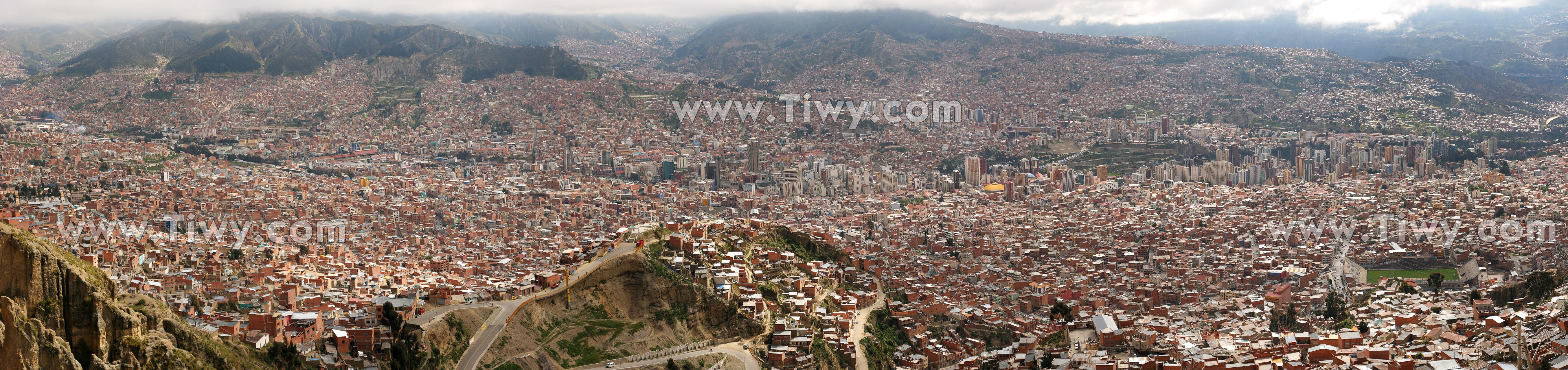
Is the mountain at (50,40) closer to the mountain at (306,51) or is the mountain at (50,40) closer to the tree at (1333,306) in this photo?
the mountain at (306,51)

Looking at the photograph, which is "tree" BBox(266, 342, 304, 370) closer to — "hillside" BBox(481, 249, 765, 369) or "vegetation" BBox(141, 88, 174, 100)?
"hillside" BBox(481, 249, 765, 369)

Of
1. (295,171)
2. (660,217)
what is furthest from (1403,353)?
(295,171)

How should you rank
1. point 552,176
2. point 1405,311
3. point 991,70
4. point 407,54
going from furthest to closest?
point 991,70 < point 407,54 < point 552,176 < point 1405,311

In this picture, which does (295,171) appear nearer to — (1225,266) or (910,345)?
(910,345)

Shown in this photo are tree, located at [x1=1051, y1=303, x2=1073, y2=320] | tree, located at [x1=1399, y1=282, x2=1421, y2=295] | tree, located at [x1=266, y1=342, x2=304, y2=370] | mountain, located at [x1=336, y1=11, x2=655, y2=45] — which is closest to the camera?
tree, located at [x1=266, y1=342, x2=304, y2=370]

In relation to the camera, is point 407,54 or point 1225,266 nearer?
point 1225,266

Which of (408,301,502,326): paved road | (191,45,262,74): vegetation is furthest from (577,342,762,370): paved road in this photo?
(191,45,262,74): vegetation

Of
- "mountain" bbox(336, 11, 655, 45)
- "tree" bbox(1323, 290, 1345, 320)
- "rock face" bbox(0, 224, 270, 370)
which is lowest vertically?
"tree" bbox(1323, 290, 1345, 320)
